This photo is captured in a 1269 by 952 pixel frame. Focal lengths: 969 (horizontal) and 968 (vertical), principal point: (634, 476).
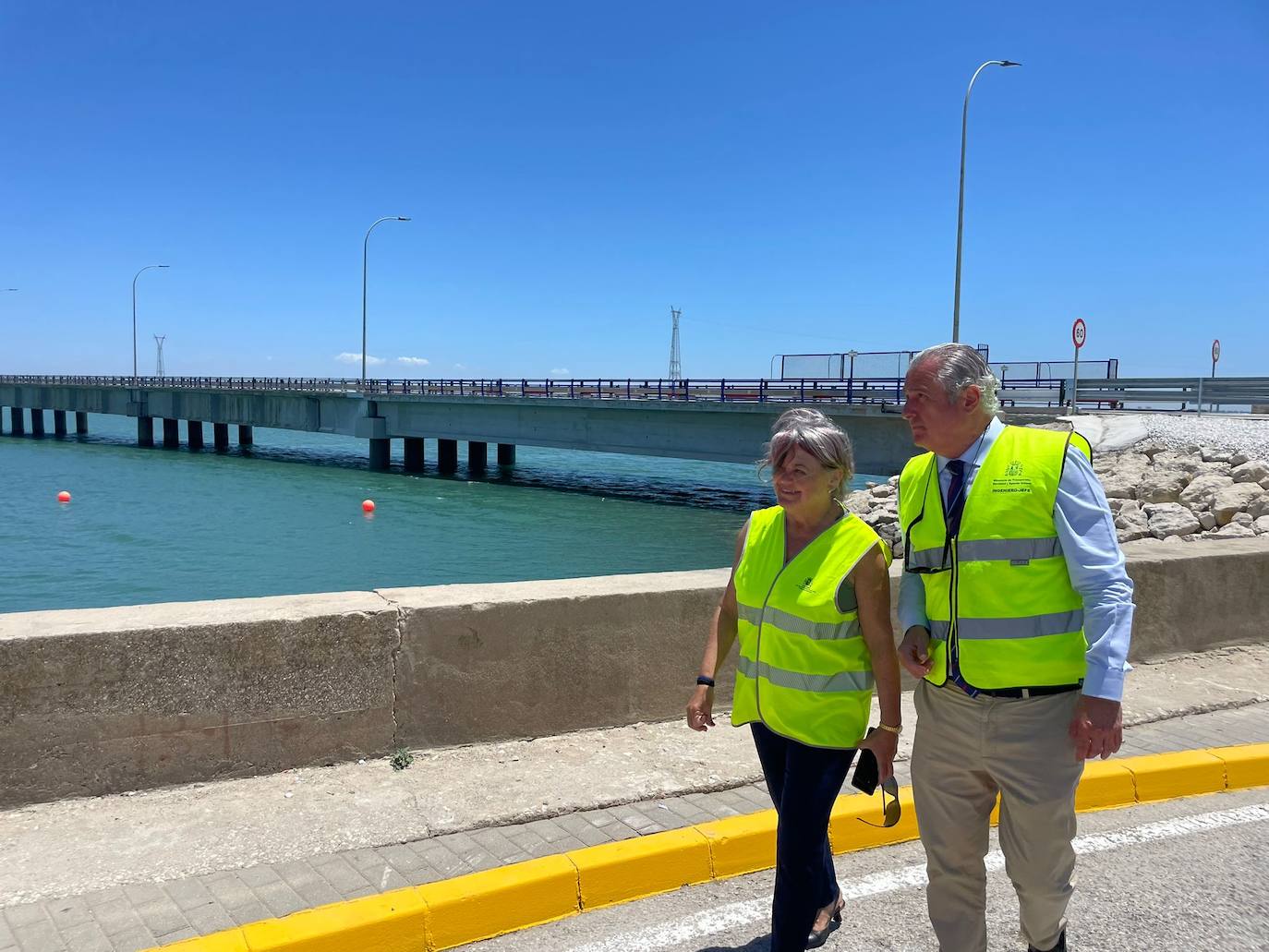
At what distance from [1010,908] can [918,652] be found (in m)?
1.32

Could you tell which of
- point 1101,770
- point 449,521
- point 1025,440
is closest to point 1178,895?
point 1101,770

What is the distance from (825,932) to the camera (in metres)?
3.12

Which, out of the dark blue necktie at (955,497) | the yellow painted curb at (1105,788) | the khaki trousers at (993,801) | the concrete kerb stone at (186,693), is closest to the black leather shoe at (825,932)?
the khaki trousers at (993,801)

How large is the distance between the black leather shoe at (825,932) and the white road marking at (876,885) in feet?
0.80

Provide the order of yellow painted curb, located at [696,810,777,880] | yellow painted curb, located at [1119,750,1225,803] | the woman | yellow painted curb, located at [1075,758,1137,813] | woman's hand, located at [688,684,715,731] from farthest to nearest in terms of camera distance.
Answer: yellow painted curb, located at [1119,750,1225,803]
yellow painted curb, located at [1075,758,1137,813]
yellow painted curb, located at [696,810,777,880]
woman's hand, located at [688,684,715,731]
the woman

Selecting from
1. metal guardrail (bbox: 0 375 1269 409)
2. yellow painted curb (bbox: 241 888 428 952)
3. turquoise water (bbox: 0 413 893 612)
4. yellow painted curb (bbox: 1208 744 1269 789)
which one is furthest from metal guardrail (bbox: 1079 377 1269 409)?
yellow painted curb (bbox: 241 888 428 952)

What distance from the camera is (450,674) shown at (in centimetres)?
441

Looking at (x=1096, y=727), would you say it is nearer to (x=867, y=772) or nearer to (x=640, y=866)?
(x=867, y=772)

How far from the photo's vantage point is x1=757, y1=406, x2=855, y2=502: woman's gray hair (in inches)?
109

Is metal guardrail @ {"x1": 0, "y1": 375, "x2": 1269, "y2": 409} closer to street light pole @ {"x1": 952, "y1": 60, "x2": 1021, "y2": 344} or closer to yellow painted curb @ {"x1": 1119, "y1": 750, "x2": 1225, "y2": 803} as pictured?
street light pole @ {"x1": 952, "y1": 60, "x2": 1021, "y2": 344}

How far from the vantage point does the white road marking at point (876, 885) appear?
3.18 meters

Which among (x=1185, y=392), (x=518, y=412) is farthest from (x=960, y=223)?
(x=518, y=412)

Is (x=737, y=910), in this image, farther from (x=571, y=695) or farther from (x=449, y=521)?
(x=449, y=521)

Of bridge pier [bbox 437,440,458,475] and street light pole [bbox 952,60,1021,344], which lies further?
bridge pier [bbox 437,440,458,475]
